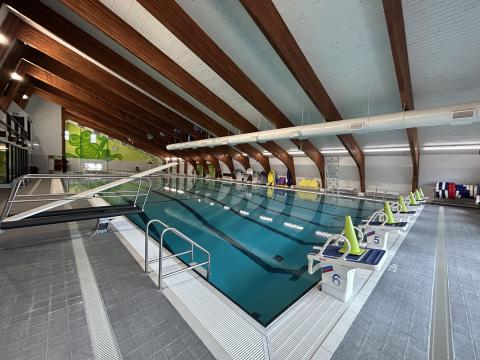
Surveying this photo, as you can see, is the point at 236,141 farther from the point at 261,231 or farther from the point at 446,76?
the point at 446,76

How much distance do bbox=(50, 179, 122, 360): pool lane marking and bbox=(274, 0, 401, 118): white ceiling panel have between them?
17.9ft

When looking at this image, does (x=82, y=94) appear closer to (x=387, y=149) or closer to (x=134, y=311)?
(x=134, y=311)

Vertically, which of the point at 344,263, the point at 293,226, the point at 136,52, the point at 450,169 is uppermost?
the point at 136,52

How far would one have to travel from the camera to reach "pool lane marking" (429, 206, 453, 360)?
4.79 feet

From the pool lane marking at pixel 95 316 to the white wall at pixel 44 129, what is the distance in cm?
1663

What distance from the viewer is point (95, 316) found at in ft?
5.24

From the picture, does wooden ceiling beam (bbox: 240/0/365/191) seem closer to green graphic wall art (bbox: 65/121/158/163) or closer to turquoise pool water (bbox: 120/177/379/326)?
turquoise pool water (bbox: 120/177/379/326)

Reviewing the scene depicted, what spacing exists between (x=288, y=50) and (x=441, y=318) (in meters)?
5.23

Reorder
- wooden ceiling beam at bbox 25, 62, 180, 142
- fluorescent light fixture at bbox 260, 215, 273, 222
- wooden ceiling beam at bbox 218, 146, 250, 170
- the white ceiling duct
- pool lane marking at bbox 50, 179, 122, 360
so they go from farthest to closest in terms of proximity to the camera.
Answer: wooden ceiling beam at bbox 218, 146, 250, 170 → wooden ceiling beam at bbox 25, 62, 180, 142 → fluorescent light fixture at bbox 260, 215, 273, 222 → the white ceiling duct → pool lane marking at bbox 50, 179, 122, 360

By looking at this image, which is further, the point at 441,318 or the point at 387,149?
the point at 387,149

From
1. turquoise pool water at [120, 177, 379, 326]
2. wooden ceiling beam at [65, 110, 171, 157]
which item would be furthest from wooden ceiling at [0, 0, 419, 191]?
wooden ceiling beam at [65, 110, 171, 157]

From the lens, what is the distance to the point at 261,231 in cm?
503

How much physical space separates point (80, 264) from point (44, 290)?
19.7 inches

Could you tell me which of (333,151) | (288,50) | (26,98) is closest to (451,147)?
(333,151)
